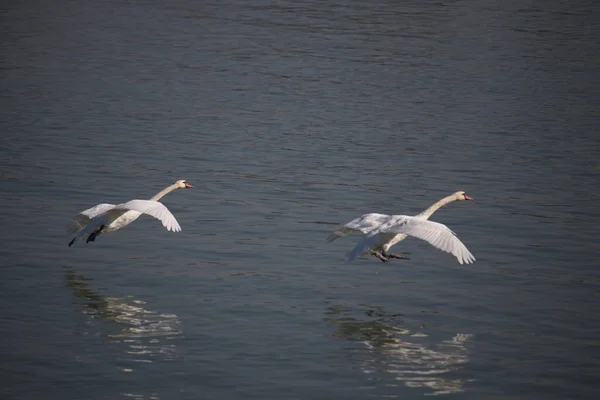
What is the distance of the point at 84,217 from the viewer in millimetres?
17906

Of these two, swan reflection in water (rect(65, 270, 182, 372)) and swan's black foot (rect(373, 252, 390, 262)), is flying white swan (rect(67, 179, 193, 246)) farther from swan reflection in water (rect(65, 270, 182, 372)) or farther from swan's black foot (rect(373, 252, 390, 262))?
swan's black foot (rect(373, 252, 390, 262))

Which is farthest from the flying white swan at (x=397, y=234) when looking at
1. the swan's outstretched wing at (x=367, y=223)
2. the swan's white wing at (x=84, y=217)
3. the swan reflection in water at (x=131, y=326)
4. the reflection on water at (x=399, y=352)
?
the swan's white wing at (x=84, y=217)

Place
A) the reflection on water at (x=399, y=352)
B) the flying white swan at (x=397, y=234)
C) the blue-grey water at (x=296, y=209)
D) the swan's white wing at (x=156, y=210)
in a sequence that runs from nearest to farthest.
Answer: the reflection on water at (x=399, y=352)
the blue-grey water at (x=296, y=209)
the flying white swan at (x=397, y=234)
the swan's white wing at (x=156, y=210)

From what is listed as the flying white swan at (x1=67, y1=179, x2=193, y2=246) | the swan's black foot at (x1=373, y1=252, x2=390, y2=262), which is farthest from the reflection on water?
the flying white swan at (x1=67, y1=179, x2=193, y2=246)

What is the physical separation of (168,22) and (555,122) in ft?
71.3

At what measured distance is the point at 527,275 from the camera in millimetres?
17281

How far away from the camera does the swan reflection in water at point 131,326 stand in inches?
534

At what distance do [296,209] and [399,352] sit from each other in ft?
25.3

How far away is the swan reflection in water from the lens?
13.6m

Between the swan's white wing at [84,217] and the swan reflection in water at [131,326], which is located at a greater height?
the swan's white wing at [84,217]

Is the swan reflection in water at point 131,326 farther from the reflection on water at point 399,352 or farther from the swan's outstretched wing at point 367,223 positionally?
the swan's outstretched wing at point 367,223

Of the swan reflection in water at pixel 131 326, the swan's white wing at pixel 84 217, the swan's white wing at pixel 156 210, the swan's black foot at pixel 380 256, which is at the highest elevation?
the swan's white wing at pixel 156 210

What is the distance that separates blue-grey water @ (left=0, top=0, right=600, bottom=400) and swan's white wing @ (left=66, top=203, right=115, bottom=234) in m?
0.44

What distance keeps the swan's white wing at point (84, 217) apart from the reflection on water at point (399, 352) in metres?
4.43
